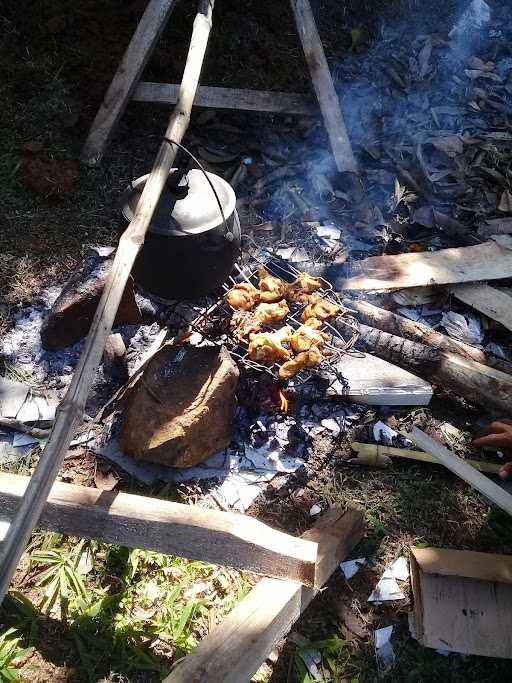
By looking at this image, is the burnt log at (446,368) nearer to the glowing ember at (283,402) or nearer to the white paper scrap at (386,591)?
the glowing ember at (283,402)

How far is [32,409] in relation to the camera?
3.69 meters

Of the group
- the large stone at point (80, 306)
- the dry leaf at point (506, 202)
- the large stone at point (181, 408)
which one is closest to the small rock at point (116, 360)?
the large stone at point (80, 306)

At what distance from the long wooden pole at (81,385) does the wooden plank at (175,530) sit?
45 centimetres

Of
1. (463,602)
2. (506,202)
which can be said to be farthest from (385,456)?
(506,202)

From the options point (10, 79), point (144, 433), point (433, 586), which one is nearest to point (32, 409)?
point (144, 433)

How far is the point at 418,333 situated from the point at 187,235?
1.87 m

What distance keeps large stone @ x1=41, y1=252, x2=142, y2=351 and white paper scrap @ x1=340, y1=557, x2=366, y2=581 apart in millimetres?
2223

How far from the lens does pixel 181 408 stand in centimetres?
339

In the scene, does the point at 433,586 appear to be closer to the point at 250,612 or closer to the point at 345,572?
the point at 345,572

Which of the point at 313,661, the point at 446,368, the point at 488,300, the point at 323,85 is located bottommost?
the point at 313,661

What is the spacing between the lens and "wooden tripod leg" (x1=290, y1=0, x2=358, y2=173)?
4875mm

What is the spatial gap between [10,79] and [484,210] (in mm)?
4703

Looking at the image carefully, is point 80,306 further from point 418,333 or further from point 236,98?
point 236,98

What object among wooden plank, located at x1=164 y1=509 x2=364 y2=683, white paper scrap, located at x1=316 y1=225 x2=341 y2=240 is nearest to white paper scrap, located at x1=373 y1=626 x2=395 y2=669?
wooden plank, located at x1=164 y1=509 x2=364 y2=683
